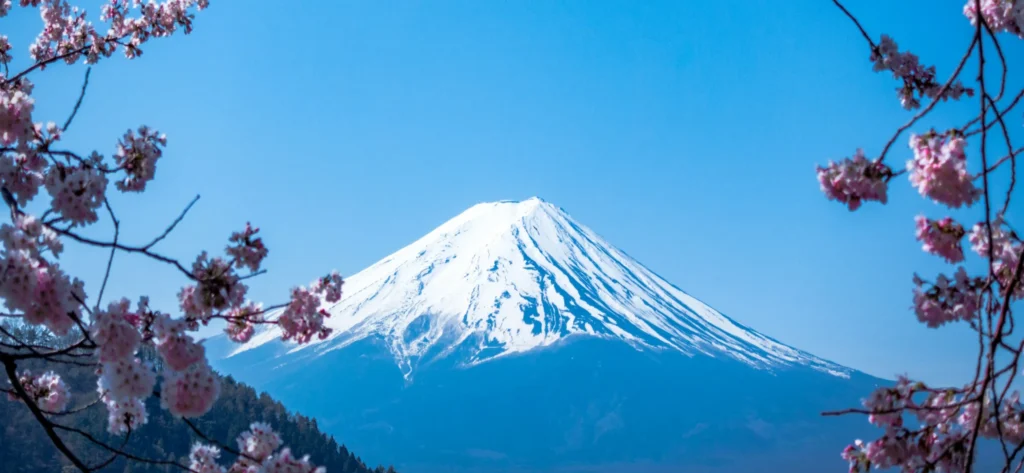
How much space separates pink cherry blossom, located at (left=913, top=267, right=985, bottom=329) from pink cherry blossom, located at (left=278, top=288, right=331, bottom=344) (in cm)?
208

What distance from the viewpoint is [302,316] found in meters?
3.33

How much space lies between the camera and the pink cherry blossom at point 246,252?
8.51 ft

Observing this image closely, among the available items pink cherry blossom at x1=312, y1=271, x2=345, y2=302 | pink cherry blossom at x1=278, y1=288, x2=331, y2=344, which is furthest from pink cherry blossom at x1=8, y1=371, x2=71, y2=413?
pink cherry blossom at x1=312, y1=271, x2=345, y2=302

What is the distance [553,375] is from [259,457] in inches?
3027

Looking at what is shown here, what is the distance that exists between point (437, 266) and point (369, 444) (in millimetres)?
23751

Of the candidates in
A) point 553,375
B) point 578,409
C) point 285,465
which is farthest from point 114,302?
point 553,375

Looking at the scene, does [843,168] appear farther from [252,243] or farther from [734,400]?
[734,400]

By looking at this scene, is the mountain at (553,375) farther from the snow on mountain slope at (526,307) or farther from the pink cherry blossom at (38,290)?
the pink cherry blossom at (38,290)

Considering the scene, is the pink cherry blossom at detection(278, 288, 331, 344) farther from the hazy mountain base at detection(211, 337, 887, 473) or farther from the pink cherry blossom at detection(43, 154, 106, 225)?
the hazy mountain base at detection(211, 337, 887, 473)

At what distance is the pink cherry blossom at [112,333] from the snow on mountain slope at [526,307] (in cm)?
7768

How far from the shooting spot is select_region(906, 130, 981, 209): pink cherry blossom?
6.75 feet

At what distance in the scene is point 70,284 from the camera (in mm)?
1998

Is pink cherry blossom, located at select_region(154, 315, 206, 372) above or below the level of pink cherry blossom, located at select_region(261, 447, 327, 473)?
above

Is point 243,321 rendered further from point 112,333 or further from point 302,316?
point 112,333
